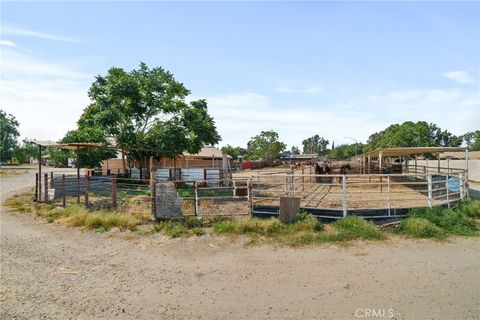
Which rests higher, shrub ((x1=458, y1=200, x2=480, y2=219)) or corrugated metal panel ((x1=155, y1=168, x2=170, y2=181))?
corrugated metal panel ((x1=155, y1=168, x2=170, y2=181))

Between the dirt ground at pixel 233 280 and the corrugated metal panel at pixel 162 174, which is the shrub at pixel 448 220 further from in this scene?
the corrugated metal panel at pixel 162 174

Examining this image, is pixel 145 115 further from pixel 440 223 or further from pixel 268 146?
pixel 268 146

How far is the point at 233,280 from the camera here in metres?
5.79

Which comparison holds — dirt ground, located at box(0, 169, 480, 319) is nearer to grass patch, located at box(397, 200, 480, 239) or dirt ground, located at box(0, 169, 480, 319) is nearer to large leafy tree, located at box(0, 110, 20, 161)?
grass patch, located at box(397, 200, 480, 239)

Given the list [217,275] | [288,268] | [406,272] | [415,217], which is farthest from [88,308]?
[415,217]

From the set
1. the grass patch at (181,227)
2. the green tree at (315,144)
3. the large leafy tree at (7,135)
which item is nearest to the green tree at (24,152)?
the large leafy tree at (7,135)

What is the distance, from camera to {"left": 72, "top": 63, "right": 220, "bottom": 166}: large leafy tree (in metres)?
18.3

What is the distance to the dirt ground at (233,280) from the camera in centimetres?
468

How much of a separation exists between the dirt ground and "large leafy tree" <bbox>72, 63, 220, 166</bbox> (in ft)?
34.5

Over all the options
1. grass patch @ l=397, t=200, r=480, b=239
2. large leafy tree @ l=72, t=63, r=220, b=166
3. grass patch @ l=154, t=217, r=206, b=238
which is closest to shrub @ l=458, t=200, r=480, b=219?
grass patch @ l=397, t=200, r=480, b=239

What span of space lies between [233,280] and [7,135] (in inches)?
2939

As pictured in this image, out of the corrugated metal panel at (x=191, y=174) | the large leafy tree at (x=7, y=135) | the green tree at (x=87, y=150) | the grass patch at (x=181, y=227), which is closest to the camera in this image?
the grass patch at (x=181, y=227)

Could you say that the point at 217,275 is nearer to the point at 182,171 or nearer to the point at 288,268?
the point at 288,268

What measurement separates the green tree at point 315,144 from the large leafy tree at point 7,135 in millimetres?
118508
